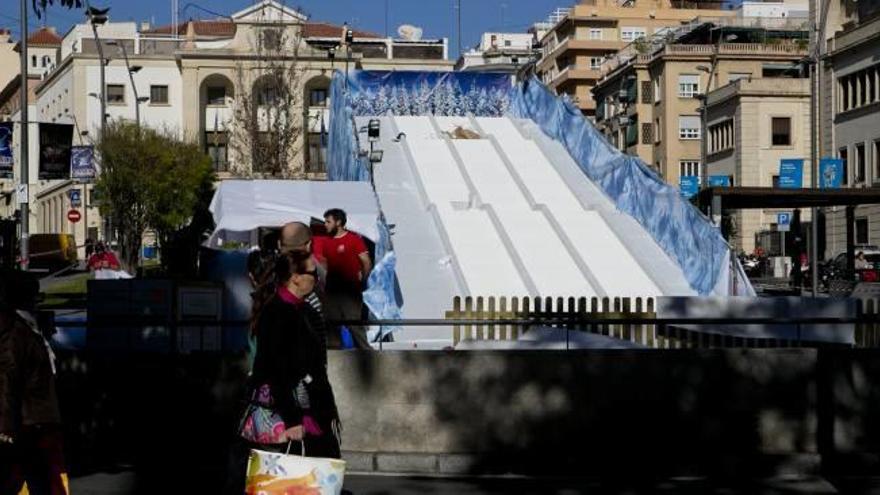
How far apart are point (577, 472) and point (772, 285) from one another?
39617mm

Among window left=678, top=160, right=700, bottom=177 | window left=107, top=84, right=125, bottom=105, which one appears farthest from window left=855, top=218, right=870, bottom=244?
window left=107, top=84, right=125, bottom=105

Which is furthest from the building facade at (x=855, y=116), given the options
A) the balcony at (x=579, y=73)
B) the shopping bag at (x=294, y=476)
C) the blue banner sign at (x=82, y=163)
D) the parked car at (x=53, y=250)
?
the shopping bag at (x=294, y=476)

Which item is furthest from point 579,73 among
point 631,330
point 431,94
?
point 631,330

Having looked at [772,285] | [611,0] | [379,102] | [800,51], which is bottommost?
[772,285]

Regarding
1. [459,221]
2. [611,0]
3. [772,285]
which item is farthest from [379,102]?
[611,0]

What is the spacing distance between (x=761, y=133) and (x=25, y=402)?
233 feet

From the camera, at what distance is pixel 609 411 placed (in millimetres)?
11258

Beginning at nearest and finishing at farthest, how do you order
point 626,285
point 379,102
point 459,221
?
point 626,285
point 459,221
point 379,102

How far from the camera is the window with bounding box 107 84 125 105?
8731 centimetres

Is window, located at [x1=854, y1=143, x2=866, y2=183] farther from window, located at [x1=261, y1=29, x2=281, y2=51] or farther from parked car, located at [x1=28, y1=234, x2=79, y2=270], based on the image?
parked car, located at [x1=28, y1=234, x2=79, y2=270]

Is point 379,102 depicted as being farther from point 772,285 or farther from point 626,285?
point 772,285

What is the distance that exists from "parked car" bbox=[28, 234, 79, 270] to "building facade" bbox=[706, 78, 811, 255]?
34.9m

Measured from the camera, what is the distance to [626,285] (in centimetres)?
2177

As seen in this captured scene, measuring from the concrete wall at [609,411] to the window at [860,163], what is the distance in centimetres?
5204
